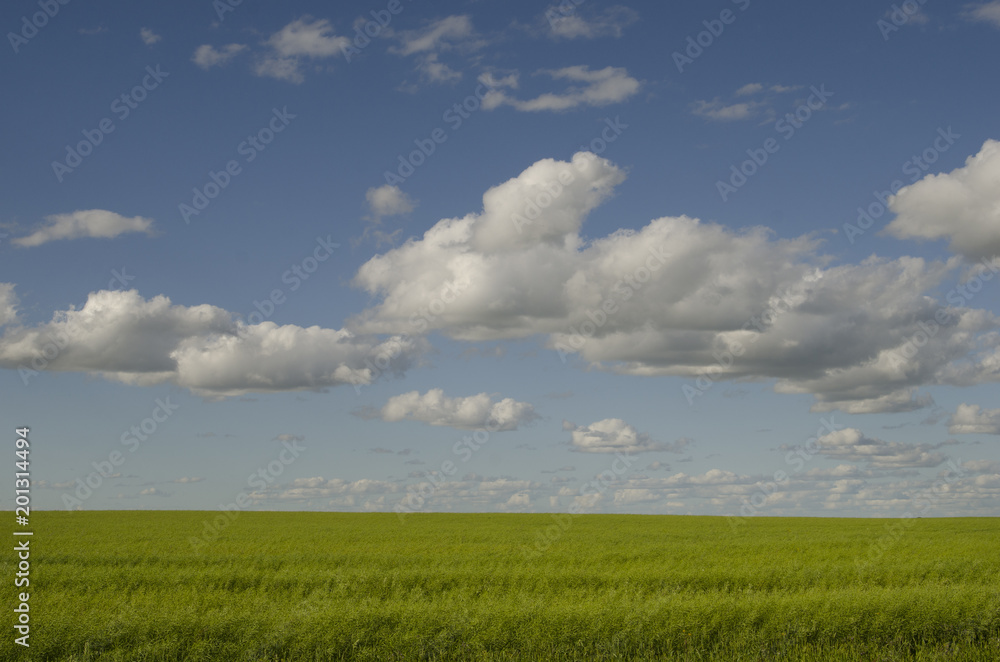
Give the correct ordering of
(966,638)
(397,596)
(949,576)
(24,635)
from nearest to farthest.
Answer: (24,635) < (966,638) < (397,596) < (949,576)

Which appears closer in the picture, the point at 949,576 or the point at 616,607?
the point at 616,607

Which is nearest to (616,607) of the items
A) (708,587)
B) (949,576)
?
(708,587)

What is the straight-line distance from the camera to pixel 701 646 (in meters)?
14.2

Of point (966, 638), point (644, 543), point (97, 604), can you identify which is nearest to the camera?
point (966, 638)

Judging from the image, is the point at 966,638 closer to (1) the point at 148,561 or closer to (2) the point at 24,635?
(2) the point at 24,635

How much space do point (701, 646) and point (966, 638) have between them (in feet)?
21.5

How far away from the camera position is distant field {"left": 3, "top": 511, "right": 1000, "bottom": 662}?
13.7m

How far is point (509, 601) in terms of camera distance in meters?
17.0

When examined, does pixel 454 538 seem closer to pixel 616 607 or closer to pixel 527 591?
pixel 527 591

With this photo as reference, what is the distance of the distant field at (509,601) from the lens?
13.7m

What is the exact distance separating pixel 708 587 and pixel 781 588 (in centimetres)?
238

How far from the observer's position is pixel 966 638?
608 inches

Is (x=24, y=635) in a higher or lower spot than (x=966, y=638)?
higher

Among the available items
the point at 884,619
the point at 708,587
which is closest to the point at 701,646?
the point at 884,619
